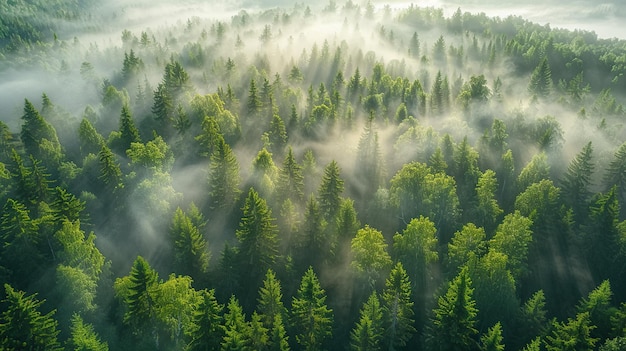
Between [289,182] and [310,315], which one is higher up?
[289,182]

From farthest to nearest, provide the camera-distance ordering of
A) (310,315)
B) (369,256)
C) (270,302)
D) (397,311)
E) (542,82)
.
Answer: (542,82), (369,256), (397,311), (270,302), (310,315)

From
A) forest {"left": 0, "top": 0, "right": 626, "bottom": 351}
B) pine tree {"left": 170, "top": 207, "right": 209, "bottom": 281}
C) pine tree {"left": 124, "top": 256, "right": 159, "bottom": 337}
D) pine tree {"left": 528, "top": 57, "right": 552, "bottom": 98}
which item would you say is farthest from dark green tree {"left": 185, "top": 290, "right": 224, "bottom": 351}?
pine tree {"left": 528, "top": 57, "right": 552, "bottom": 98}

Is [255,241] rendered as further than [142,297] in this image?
Yes

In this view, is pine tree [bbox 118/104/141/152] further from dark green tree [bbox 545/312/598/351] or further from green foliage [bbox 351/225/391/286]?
dark green tree [bbox 545/312/598/351]

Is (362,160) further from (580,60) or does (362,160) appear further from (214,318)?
(580,60)

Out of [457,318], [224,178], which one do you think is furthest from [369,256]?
[224,178]

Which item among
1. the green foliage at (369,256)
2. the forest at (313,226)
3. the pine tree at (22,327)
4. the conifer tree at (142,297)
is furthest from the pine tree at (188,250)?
the green foliage at (369,256)

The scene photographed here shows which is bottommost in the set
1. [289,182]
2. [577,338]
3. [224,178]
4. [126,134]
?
[577,338]

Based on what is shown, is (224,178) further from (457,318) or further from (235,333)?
(457,318)
